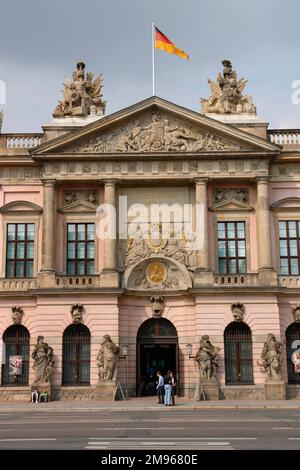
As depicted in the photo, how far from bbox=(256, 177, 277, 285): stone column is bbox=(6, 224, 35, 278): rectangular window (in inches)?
562

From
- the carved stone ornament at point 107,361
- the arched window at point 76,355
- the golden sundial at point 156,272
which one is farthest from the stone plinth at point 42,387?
the golden sundial at point 156,272

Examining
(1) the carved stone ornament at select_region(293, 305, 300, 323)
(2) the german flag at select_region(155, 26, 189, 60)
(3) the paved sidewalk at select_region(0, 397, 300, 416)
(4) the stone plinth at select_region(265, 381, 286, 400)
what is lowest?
(3) the paved sidewalk at select_region(0, 397, 300, 416)

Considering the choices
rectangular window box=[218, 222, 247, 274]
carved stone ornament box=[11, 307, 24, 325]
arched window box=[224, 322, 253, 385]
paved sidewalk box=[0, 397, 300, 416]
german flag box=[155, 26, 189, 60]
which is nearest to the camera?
paved sidewalk box=[0, 397, 300, 416]

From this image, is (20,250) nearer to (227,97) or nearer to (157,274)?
(157,274)

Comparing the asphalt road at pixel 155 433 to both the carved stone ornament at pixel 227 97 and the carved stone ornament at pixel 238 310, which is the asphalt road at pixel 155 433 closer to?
the carved stone ornament at pixel 238 310

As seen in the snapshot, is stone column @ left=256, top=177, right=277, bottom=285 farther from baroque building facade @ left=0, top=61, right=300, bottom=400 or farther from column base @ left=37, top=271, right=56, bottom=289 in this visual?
column base @ left=37, top=271, right=56, bottom=289

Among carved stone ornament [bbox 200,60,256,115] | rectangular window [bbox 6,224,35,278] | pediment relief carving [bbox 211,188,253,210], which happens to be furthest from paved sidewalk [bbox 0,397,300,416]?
carved stone ornament [bbox 200,60,256,115]

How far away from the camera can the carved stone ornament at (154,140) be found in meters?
40.2

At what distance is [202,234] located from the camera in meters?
39.3

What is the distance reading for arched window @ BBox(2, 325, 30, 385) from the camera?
3894 centimetres

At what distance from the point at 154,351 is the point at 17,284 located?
31.6 ft

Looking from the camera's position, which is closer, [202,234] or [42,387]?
[42,387]

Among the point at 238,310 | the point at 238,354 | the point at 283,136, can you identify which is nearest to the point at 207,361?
the point at 238,354
